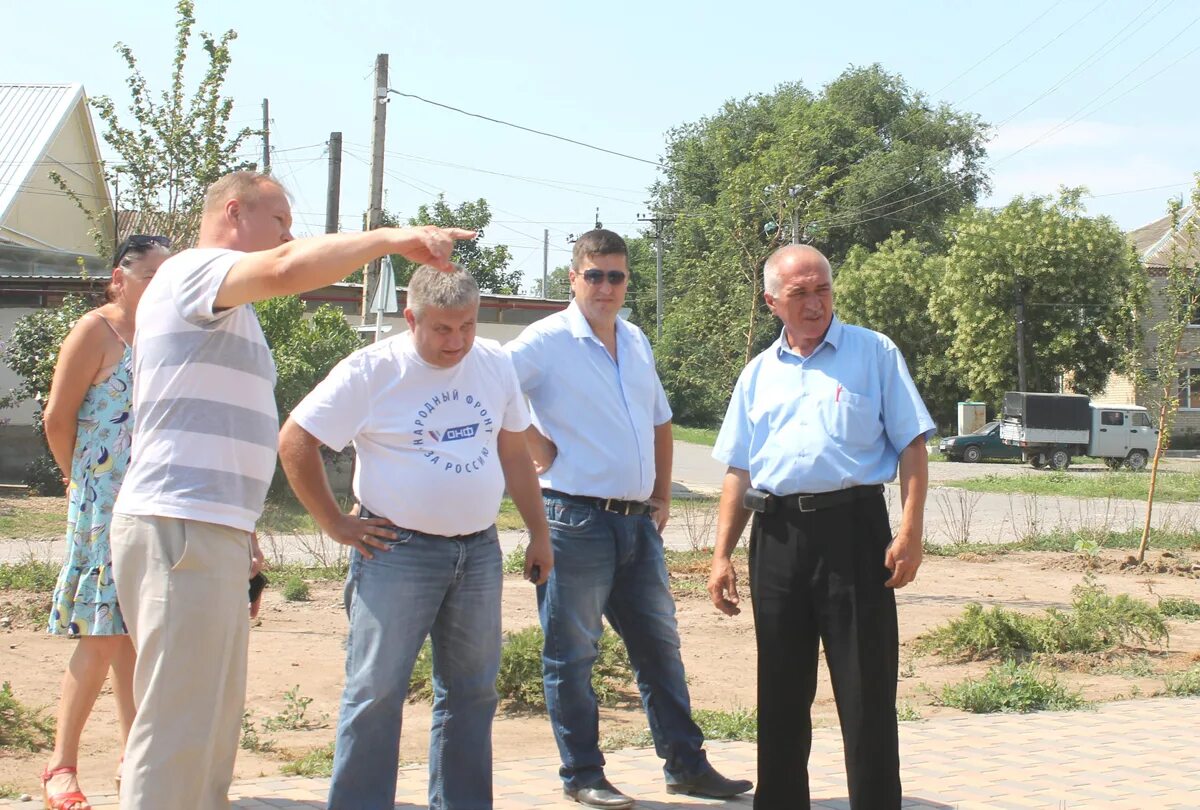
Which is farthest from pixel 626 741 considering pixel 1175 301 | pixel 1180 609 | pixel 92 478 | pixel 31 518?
pixel 31 518

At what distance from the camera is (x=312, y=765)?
5.34 m

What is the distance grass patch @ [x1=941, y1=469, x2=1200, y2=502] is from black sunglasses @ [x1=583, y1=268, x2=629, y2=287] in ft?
70.4

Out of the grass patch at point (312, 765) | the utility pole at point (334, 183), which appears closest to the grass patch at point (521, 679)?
the grass patch at point (312, 765)

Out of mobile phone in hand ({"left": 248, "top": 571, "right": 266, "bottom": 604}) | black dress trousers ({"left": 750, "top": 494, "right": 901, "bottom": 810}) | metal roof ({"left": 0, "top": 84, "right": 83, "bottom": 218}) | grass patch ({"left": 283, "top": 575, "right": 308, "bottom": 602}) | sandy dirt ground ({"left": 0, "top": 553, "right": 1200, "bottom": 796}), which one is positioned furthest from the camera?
metal roof ({"left": 0, "top": 84, "right": 83, "bottom": 218})

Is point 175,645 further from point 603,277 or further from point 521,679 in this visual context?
point 521,679

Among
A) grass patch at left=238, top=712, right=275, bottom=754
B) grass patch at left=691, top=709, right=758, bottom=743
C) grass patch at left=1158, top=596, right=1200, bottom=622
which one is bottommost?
grass patch at left=238, top=712, right=275, bottom=754

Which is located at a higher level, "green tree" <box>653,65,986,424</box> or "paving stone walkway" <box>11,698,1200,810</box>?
"green tree" <box>653,65,986,424</box>

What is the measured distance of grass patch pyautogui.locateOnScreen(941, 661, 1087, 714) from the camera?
6871mm

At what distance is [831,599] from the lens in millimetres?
4414

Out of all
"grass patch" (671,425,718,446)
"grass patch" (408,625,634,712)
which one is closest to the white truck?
"grass patch" (671,425,718,446)

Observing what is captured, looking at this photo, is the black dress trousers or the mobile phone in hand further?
the black dress trousers

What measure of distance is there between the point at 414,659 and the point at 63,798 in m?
1.35

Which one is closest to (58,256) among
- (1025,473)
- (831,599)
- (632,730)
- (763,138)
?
(763,138)

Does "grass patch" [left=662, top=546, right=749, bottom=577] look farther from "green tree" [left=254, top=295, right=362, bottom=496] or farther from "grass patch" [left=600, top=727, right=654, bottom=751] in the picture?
"green tree" [left=254, top=295, right=362, bottom=496]
